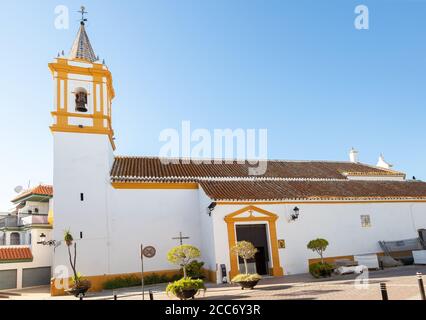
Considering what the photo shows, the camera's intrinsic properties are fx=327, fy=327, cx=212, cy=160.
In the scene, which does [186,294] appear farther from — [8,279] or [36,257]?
[8,279]

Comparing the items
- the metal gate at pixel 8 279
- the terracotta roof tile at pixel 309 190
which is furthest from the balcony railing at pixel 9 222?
the terracotta roof tile at pixel 309 190

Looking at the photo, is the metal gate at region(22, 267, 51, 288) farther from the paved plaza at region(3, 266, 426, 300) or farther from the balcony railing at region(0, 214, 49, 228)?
the paved plaza at region(3, 266, 426, 300)

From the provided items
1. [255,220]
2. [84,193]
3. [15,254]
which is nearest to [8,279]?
[15,254]

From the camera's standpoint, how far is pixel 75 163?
1855cm

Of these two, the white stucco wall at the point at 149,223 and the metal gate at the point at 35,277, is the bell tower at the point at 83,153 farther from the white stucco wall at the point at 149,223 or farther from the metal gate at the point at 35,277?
the metal gate at the point at 35,277

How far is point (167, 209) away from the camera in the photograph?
19.4 metres

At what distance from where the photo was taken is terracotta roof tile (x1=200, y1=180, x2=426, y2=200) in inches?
733

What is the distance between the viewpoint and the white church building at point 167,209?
1748 centimetres

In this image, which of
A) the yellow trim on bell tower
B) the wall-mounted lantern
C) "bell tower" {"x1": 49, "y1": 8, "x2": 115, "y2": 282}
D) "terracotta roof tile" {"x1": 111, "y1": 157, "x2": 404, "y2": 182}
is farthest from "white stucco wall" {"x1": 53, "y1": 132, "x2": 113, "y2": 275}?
the wall-mounted lantern

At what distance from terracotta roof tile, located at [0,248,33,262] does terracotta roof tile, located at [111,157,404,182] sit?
8.81 meters
